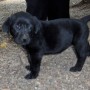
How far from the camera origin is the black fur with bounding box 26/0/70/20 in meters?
4.43

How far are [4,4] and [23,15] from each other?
5013mm

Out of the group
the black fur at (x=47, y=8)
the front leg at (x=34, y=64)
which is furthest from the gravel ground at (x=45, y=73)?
the black fur at (x=47, y=8)

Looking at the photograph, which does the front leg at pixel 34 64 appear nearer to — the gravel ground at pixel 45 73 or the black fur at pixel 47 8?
the gravel ground at pixel 45 73

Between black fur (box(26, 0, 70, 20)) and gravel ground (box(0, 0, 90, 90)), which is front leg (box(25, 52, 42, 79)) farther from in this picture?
black fur (box(26, 0, 70, 20))

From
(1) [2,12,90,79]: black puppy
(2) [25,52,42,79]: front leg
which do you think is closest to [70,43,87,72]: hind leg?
(1) [2,12,90,79]: black puppy

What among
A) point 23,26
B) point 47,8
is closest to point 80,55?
point 23,26

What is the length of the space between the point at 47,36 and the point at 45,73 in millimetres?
576

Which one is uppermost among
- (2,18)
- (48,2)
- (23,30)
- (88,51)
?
(23,30)

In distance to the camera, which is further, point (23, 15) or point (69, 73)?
point (69, 73)

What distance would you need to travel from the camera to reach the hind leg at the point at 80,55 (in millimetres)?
3912

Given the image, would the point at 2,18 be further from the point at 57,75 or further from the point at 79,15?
the point at 57,75

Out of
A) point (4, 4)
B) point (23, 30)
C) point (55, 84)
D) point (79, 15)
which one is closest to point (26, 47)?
point (23, 30)

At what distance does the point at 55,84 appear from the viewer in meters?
3.83

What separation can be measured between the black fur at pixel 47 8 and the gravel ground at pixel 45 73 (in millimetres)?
611
